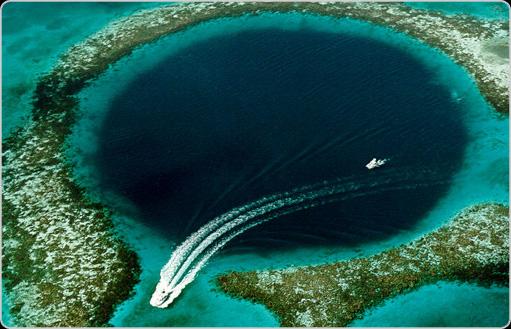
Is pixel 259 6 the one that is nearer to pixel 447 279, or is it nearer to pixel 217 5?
pixel 217 5

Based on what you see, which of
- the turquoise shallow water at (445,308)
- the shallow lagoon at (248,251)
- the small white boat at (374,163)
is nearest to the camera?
the turquoise shallow water at (445,308)

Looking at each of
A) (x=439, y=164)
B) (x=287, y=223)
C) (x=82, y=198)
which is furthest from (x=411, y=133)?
(x=82, y=198)

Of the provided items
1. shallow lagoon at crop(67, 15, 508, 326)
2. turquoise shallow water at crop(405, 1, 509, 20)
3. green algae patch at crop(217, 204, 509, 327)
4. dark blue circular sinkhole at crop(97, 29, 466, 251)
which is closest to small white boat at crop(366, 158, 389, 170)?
dark blue circular sinkhole at crop(97, 29, 466, 251)

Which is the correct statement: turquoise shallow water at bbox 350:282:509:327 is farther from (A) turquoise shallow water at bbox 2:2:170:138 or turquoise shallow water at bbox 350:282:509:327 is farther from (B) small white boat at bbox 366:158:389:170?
(A) turquoise shallow water at bbox 2:2:170:138

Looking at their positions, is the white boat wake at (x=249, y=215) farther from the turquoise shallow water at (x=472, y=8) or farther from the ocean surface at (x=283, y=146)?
the turquoise shallow water at (x=472, y=8)

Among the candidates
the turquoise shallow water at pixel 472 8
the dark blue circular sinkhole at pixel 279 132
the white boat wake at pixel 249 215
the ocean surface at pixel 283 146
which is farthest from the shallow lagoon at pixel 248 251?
the turquoise shallow water at pixel 472 8
